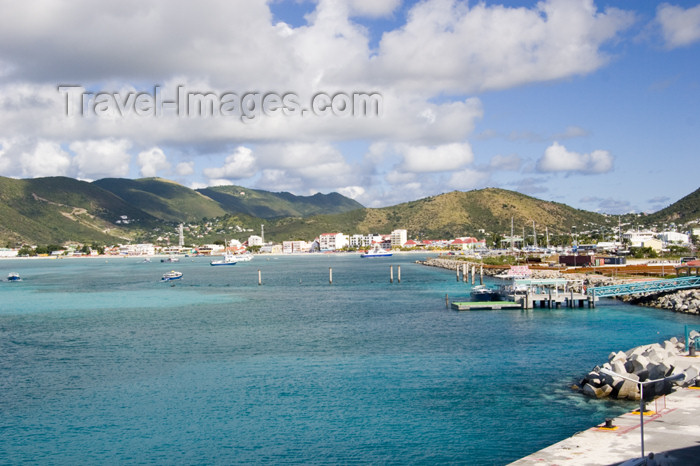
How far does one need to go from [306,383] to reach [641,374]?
51.9 ft

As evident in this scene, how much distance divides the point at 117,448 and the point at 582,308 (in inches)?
1917

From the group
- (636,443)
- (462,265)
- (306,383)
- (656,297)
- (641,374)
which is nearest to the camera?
(636,443)

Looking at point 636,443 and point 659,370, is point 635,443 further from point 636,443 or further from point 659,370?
point 659,370

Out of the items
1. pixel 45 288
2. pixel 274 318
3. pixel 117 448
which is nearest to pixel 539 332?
pixel 274 318

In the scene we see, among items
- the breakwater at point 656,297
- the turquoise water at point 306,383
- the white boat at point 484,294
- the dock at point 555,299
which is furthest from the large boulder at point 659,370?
the white boat at point 484,294

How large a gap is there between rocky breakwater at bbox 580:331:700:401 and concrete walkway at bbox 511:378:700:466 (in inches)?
220

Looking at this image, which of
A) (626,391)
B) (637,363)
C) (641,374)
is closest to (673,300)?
(637,363)

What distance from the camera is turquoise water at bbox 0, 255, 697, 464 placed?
22453 millimetres

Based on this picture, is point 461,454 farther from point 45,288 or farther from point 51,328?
point 45,288

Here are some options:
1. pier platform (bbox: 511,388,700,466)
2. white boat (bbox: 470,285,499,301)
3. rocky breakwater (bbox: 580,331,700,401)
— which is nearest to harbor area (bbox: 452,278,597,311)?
white boat (bbox: 470,285,499,301)

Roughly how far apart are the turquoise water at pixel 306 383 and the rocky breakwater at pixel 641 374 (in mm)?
1001

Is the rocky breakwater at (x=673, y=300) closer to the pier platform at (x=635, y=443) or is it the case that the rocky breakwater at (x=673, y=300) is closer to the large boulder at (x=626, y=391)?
the large boulder at (x=626, y=391)

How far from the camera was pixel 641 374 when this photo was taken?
2759 cm

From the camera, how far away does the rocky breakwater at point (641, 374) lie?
86.3 ft
